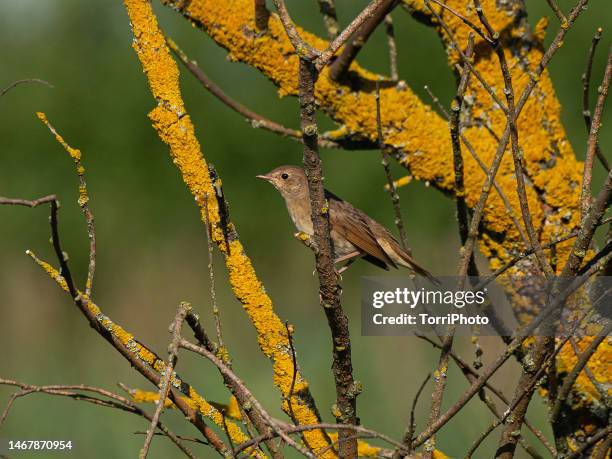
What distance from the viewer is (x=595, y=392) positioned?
245cm

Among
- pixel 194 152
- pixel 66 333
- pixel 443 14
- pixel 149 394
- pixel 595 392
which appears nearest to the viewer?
pixel 194 152

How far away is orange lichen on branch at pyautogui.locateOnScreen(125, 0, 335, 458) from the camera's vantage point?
2016 mm

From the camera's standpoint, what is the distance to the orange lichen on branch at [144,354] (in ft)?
5.89

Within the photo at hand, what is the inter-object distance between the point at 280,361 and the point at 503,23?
1.11 m

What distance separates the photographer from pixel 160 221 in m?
7.15

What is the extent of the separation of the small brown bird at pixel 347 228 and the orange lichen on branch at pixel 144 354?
184cm

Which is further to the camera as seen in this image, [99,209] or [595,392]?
[99,209]

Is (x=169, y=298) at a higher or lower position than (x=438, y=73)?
lower

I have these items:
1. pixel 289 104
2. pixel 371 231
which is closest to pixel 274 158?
pixel 289 104

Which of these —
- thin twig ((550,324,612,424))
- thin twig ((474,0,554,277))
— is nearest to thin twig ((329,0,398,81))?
thin twig ((474,0,554,277))

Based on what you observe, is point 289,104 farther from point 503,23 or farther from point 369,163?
point 503,23

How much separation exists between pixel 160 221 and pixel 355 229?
344cm

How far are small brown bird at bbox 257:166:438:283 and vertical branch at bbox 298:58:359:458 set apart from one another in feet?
5.81

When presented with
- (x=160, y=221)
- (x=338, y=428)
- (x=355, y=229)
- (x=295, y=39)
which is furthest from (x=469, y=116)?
(x=160, y=221)
